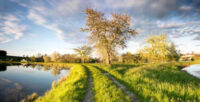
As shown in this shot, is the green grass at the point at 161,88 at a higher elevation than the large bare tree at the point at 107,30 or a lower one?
lower

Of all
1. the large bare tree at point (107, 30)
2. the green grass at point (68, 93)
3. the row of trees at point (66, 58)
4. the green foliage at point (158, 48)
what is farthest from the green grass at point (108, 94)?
the row of trees at point (66, 58)

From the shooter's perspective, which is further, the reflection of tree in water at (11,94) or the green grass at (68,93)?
the reflection of tree in water at (11,94)

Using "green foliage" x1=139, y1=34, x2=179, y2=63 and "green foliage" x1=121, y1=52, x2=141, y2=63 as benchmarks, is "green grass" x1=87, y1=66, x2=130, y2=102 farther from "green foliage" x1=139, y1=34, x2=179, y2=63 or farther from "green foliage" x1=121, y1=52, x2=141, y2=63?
"green foliage" x1=121, y1=52, x2=141, y2=63

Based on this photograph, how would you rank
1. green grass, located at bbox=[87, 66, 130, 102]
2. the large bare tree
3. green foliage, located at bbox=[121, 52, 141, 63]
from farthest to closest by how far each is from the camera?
green foliage, located at bbox=[121, 52, 141, 63] < the large bare tree < green grass, located at bbox=[87, 66, 130, 102]

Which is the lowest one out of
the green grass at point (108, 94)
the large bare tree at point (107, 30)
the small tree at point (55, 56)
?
the green grass at point (108, 94)

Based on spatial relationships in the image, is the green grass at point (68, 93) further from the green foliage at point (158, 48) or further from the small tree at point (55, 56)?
the small tree at point (55, 56)

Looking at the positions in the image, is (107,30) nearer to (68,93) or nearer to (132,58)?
(68,93)

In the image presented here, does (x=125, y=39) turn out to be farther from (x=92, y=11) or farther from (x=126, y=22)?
(x=92, y=11)

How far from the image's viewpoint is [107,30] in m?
25.4

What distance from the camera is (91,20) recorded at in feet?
80.4

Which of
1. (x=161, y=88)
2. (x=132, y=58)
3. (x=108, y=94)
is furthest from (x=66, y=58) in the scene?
(x=161, y=88)

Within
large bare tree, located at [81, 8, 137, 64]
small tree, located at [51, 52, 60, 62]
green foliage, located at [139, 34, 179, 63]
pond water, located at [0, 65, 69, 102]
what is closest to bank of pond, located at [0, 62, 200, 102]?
pond water, located at [0, 65, 69, 102]

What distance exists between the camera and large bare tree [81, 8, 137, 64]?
961 inches

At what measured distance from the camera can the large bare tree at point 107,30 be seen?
24.4 metres
